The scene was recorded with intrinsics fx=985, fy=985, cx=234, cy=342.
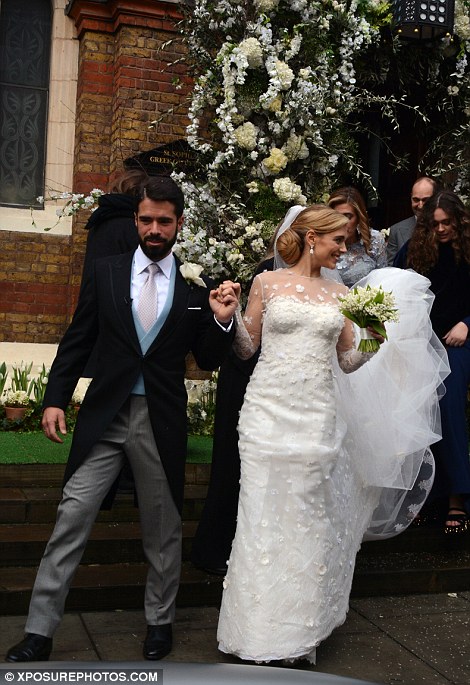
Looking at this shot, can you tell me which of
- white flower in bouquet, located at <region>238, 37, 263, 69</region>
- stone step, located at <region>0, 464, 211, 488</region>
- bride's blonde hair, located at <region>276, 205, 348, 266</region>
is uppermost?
white flower in bouquet, located at <region>238, 37, 263, 69</region>

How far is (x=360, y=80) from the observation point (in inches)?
371

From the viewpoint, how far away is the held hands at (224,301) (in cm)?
440

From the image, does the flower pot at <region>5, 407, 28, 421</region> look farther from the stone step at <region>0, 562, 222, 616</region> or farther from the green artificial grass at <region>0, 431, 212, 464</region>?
the stone step at <region>0, 562, 222, 616</region>

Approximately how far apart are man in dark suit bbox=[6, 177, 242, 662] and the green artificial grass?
217 cm

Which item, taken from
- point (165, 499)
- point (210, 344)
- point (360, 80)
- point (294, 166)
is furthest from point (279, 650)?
point (360, 80)

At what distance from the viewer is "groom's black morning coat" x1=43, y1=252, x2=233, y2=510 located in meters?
4.46

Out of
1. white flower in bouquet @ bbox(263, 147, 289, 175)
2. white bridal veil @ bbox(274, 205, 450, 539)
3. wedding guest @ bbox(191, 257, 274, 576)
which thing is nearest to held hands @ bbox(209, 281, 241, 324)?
white bridal veil @ bbox(274, 205, 450, 539)

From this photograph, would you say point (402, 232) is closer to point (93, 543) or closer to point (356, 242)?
point (356, 242)

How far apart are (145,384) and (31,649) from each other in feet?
4.06

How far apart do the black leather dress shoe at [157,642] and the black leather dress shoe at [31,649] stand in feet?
1.62

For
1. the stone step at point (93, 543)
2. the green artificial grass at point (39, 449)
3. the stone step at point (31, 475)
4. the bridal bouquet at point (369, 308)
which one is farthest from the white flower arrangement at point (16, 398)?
the bridal bouquet at point (369, 308)

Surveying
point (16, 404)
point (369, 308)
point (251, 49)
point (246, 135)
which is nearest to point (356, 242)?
point (246, 135)

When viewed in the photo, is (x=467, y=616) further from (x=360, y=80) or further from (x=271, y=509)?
(x=360, y=80)

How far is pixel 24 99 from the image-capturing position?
33.8ft
